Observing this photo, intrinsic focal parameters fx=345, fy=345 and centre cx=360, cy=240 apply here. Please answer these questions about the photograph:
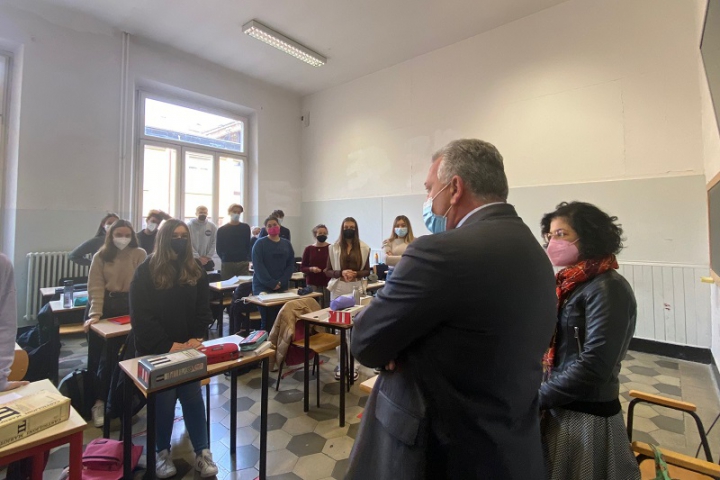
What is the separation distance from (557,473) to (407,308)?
979 millimetres

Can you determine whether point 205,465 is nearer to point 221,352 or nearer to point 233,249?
point 221,352

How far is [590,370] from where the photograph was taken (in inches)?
45.0

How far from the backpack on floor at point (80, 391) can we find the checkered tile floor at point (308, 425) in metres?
0.20

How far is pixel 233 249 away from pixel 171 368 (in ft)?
12.5

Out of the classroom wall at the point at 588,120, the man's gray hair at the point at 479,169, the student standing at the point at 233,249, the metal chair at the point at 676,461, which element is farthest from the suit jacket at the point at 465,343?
the student standing at the point at 233,249

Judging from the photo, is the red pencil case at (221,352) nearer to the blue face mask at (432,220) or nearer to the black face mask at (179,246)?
the black face mask at (179,246)

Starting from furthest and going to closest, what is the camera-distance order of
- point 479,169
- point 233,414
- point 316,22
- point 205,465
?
point 316,22
point 233,414
point 205,465
point 479,169

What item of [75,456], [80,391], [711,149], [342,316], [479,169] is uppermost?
[711,149]

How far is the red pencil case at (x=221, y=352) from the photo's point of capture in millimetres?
1760

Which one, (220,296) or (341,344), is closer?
(341,344)

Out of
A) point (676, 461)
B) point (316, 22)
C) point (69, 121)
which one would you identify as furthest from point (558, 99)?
point (69, 121)

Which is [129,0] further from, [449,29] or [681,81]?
[681,81]

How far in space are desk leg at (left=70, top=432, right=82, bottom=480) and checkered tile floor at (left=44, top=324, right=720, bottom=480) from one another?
0.85 metres

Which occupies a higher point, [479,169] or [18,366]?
[479,169]
